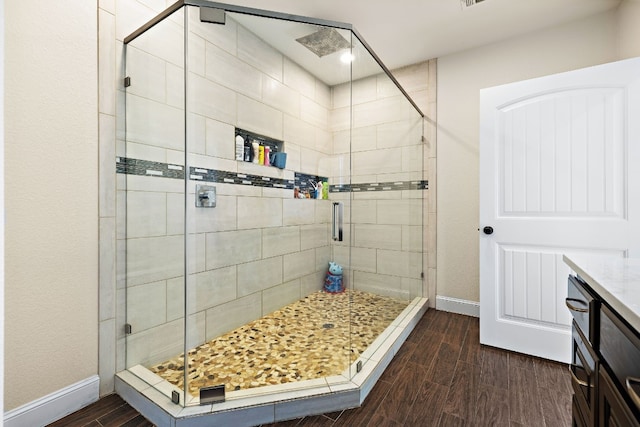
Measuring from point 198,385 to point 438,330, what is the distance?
190 cm

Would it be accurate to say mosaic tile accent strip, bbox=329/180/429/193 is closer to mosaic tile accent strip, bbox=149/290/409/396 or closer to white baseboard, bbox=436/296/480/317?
mosaic tile accent strip, bbox=149/290/409/396

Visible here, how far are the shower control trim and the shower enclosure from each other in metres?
0.01

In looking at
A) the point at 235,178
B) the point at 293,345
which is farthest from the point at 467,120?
the point at 293,345

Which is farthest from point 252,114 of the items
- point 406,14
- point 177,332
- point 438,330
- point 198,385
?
point 438,330

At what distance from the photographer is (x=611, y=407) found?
0.67 m

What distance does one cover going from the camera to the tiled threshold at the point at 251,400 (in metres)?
1.32

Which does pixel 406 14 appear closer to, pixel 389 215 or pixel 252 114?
pixel 252 114

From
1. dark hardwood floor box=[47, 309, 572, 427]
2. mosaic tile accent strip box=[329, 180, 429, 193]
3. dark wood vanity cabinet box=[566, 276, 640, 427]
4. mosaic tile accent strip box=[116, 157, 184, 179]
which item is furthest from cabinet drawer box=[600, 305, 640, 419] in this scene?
mosaic tile accent strip box=[116, 157, 184, 179]

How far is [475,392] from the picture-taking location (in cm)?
163

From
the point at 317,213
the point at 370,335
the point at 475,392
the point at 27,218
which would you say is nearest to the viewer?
the point at 27,218

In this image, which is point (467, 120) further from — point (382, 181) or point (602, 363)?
point (602, 363)

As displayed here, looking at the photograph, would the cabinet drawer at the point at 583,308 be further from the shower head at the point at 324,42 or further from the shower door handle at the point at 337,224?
the shower head at the point at 324,42

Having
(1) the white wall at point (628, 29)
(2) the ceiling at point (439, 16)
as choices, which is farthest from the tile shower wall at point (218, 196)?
(1) the white wall at point (628, 29)

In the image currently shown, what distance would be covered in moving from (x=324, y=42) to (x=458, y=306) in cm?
260
